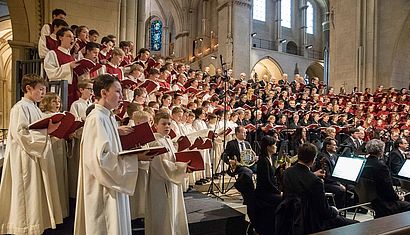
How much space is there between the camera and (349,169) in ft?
17.3

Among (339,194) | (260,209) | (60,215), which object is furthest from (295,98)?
(60,215)

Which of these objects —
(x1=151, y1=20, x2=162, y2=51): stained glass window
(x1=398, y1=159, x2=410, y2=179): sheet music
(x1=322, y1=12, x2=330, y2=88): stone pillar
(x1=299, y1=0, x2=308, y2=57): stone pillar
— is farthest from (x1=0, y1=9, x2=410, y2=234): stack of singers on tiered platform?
(x1=151, y1=20, x2=162, y2=51): stained glass window

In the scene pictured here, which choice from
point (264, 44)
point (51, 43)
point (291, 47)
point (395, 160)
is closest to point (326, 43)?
point (291, 47)

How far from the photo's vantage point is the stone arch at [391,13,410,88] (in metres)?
18.7

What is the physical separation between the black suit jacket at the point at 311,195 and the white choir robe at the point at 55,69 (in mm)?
3005

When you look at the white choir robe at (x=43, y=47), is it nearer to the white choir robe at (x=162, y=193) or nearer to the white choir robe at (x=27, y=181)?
the white choir robe at (x=27, y=181)

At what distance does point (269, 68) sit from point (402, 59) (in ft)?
37.9

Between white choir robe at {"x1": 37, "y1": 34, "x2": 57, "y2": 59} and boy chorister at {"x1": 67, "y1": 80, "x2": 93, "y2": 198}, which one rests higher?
white choir robe at {"x1": 37, "y1": 34, "x2": 57, "y2": 59}

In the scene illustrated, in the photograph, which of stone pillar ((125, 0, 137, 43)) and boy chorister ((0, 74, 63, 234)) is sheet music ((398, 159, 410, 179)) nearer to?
boy chorister ((0, 74, 63, 234))

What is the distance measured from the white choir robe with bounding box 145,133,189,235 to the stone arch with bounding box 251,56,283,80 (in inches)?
997

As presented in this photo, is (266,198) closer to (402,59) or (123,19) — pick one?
(123,19)

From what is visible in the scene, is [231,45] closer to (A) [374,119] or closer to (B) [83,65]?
(A) [374,119]

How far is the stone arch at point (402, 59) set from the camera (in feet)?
61.3

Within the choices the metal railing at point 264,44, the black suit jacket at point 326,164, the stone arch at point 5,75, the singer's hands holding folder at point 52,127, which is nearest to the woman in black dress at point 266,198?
the black suit jacket at point 326,164
